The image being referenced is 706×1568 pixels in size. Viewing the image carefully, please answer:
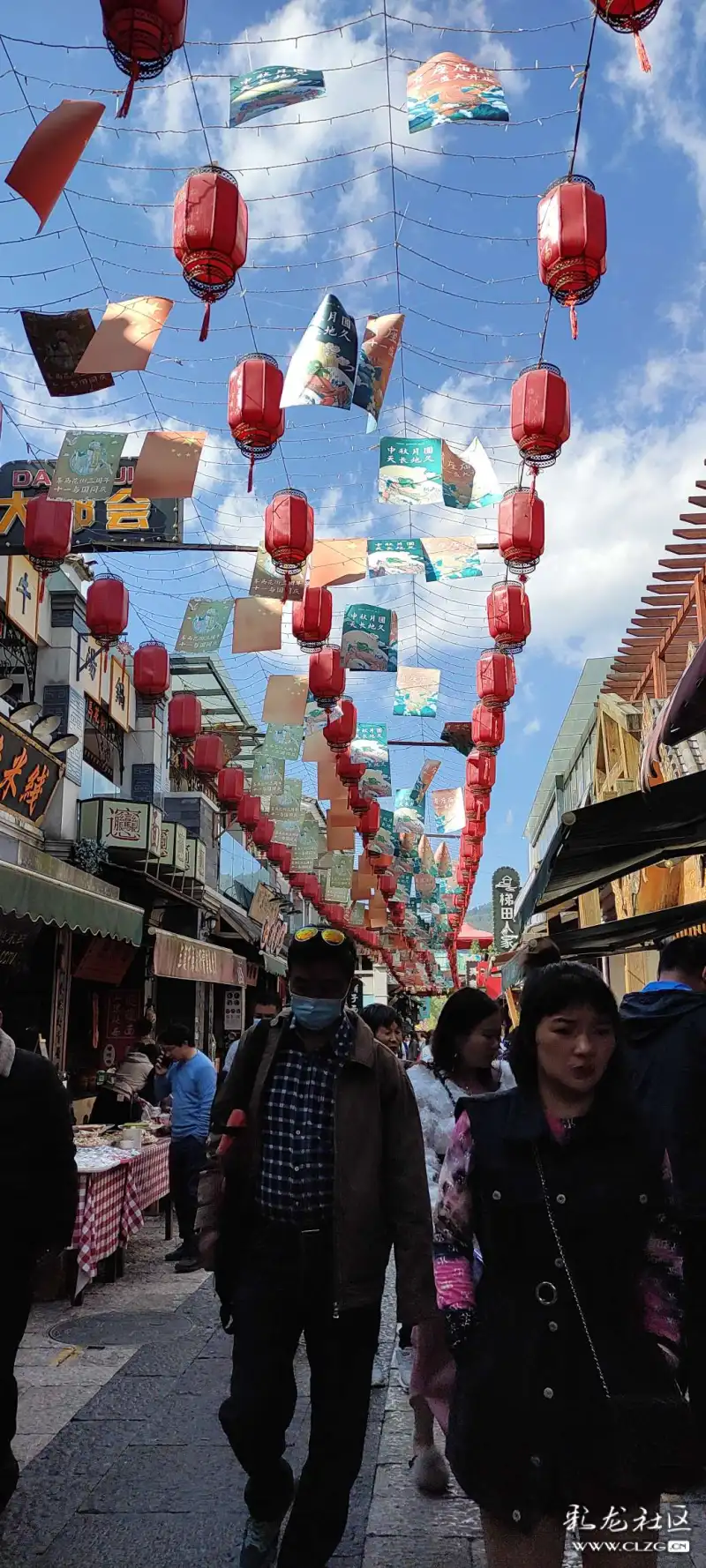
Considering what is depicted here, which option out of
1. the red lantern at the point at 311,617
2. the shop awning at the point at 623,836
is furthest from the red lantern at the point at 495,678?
the shop awning at the point at 623,836

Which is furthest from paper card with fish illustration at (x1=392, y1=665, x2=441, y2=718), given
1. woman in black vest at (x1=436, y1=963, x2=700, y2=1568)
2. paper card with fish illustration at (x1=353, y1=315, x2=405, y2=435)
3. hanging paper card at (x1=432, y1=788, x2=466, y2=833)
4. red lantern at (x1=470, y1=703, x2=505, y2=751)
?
woman in black vest at (x1=436, y1=963, x2=700, y2=1568)

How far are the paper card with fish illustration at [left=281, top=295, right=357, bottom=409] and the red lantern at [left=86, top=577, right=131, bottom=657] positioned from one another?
4987mm

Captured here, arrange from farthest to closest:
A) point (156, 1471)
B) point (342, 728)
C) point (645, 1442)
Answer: point (342, 728), point (156, 1471), point (645, 1442)

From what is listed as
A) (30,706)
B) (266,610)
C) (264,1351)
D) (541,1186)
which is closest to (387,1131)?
(264,1351)

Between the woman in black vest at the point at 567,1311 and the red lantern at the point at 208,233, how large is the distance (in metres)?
5.52

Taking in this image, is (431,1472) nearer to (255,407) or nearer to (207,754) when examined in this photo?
(255,407)

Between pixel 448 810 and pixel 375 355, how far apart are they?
14.4 m

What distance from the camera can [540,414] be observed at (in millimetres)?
8344

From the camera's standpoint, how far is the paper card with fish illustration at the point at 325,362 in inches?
317

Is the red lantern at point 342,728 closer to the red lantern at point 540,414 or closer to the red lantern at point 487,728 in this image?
the red lantern at point 487,728

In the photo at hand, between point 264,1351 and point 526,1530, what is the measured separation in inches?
44.6

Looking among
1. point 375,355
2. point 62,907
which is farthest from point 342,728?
point 375,355

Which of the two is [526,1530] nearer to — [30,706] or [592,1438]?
[592,1438]

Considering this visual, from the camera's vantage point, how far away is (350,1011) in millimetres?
3529
